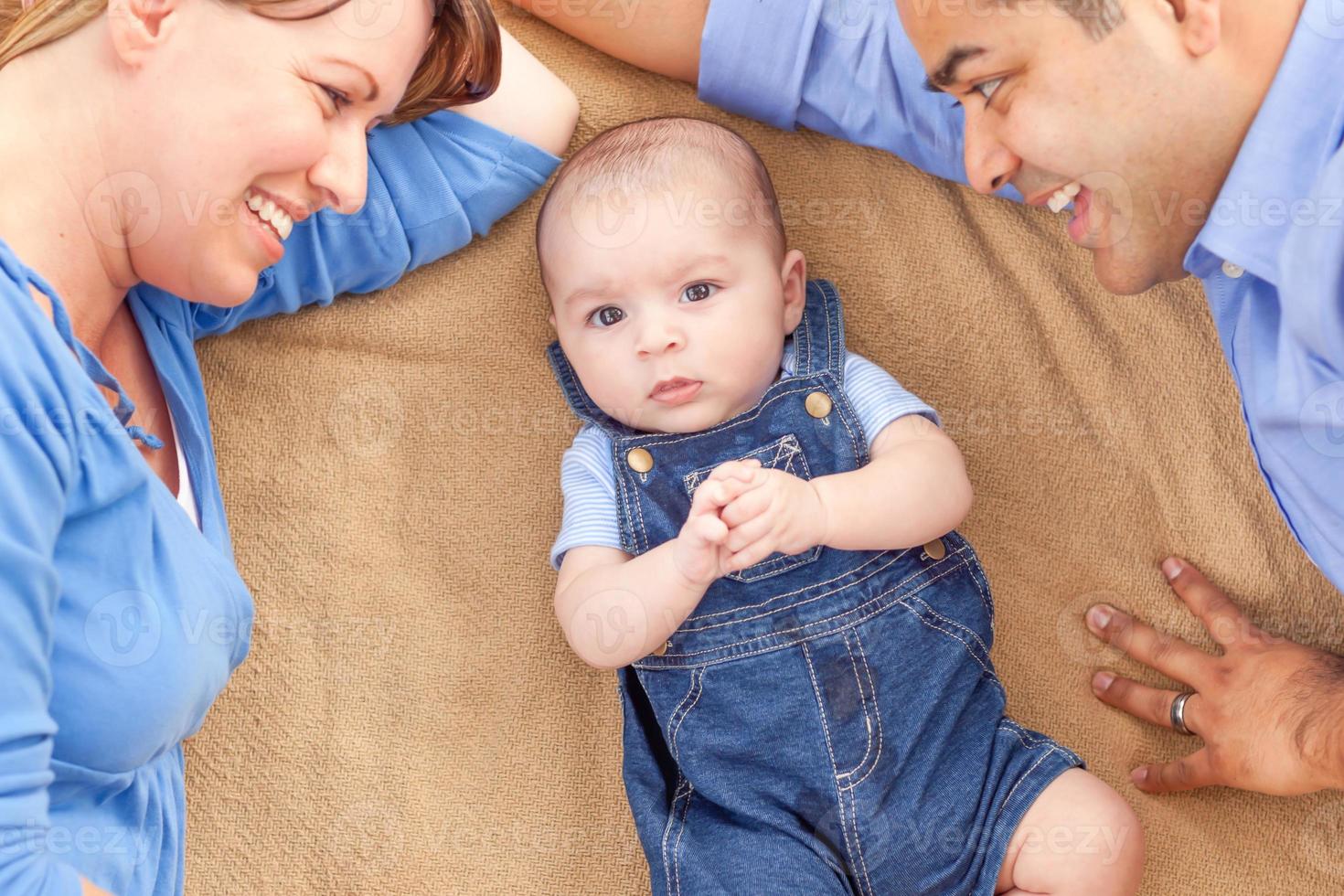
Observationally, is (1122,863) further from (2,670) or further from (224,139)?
(224,139)

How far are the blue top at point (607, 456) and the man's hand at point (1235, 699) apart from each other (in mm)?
524

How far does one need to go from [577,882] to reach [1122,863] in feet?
2.83

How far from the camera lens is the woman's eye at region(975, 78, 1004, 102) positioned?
1.45 metres

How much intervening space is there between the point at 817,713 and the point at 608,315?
0.69m

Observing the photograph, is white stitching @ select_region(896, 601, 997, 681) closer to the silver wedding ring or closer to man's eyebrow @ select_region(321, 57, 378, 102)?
the silver wedding ring

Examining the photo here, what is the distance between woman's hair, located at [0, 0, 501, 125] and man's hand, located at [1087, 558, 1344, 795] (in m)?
1.34

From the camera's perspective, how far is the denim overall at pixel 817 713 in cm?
172

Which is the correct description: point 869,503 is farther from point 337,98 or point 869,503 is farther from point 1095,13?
point 337,98

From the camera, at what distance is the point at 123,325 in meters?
1.71

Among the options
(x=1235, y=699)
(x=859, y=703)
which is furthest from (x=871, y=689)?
(x=1235, y=699)

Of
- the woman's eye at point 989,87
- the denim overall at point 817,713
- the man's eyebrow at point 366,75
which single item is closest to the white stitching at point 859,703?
the denim overall at point 817,713

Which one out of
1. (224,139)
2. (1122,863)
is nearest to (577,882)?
(1122,863)

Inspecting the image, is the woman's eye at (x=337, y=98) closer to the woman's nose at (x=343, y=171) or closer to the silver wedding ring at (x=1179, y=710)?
the woman's nose at (x=343, y=171)

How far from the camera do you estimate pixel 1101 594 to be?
200cm
